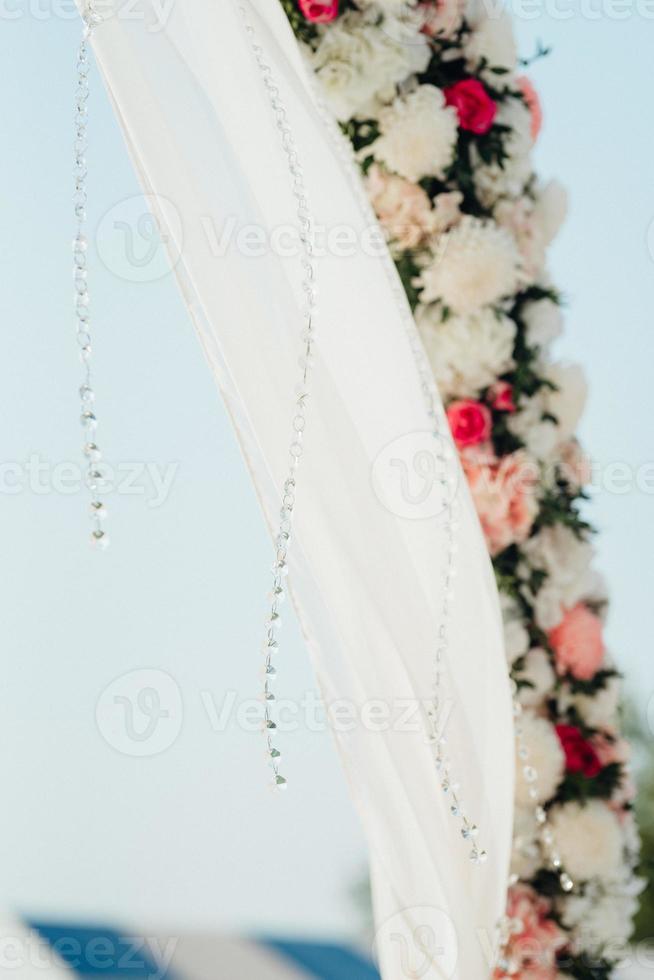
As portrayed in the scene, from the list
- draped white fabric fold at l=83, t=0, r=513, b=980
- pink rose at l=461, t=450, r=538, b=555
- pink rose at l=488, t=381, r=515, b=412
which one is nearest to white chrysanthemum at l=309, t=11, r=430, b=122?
draped white fabric fold at l=83, t=0, r=513, b=980

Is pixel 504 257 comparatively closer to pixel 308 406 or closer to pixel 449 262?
pixel 449 262

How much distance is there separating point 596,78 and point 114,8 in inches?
73.6

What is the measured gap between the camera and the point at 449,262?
1.69 metres

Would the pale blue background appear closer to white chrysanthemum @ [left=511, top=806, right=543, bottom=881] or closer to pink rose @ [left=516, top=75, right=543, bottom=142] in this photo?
pink rose @ [left=516, top=75, right=543, bottom=142]

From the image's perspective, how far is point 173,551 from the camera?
271cm

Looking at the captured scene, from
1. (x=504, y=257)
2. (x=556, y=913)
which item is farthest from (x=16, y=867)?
(x=504, y=257)

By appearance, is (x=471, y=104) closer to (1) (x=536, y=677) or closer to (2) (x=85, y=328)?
(2) (x=85, y=328)

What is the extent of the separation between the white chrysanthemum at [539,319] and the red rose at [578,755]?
2.24 feet

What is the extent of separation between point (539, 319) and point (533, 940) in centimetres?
105

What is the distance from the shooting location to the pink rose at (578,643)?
1774 millimetres

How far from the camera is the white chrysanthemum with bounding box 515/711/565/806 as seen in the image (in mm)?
1733

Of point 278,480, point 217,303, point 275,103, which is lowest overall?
point 278,480

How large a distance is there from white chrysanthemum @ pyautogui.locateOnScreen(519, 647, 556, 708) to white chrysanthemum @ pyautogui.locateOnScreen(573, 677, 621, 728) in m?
0.07

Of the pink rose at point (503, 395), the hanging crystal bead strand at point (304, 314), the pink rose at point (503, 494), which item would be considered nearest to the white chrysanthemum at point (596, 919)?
the pink rose at point (503, 494)
